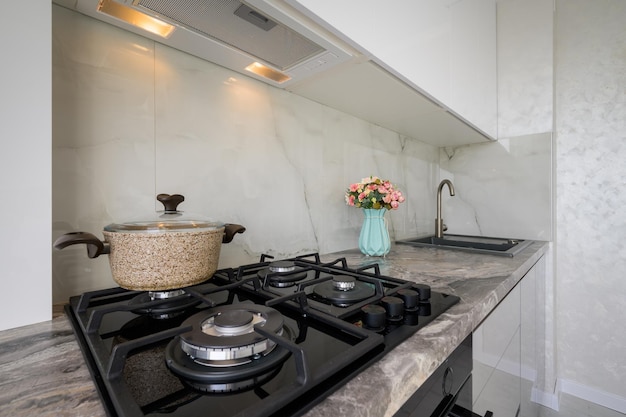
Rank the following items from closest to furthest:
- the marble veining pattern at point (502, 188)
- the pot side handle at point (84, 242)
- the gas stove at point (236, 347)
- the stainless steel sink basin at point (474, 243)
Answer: the gas stove at point (236, 347)
the pot side handle at point (84, 242)
the stainless steel sink basin at point (474, 243)
the marble veining pattern at point (502, 188)

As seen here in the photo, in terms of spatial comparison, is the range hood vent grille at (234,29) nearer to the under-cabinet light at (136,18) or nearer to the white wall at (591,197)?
the under-cabinet light at (136,18)

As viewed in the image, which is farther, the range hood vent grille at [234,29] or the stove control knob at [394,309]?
the range hood vent grille at [234,29]

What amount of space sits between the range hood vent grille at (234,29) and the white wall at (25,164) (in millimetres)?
214

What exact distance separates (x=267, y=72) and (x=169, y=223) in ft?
2.15

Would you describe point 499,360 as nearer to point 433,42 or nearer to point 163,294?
point 163,294

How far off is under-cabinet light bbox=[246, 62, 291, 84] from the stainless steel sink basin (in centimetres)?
107

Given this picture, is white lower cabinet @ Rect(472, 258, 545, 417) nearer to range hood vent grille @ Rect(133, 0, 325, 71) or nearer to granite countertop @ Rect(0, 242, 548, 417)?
granite countertop @ Rect(0, 242, 548, 417)

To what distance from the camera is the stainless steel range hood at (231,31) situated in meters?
0.63

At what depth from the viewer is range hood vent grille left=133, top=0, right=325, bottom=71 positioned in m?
0.64

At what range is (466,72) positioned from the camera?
1.36 meters

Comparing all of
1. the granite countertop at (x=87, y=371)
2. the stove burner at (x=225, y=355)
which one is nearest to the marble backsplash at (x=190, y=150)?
the granite countertop at (x=87, y=371)

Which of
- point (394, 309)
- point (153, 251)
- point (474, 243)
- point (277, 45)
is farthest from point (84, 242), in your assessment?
point (474, 243)

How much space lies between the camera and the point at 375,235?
4.09 feet

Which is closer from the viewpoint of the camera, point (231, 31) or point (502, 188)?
point (231, 31)
